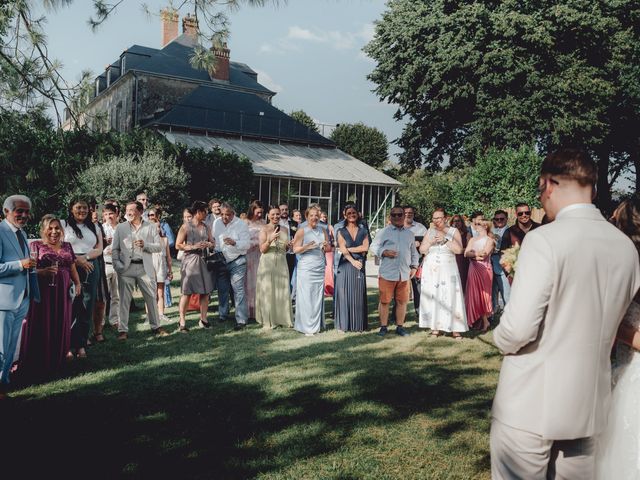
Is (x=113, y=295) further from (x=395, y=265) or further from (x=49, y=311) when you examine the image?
(x=395, y=265)

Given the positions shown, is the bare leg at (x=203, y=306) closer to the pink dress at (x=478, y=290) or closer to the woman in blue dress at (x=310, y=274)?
the woman in blue dress at (x=310, y=274)

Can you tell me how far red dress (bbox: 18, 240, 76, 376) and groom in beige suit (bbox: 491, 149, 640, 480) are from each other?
17.8ft

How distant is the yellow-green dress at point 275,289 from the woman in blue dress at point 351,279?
918 millimetres

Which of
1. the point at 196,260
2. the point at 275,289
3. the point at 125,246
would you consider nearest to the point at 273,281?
the point at 275,289

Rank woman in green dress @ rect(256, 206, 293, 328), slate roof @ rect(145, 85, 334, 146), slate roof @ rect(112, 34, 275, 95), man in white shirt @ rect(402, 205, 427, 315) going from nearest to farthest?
woman in green dress @ rect(256, 206, 293, 328)
man in white shirt @ rect(402, 205, 427, 315)
slate roof @ rect(145, 85, 334, 146)
slate roof @ rect(112, 34, 275, 95)

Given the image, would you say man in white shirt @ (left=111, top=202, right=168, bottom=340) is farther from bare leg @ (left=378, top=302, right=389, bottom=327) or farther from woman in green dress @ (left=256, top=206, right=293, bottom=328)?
bare leg @ (left=378, top=302, right=389, bottom=327)

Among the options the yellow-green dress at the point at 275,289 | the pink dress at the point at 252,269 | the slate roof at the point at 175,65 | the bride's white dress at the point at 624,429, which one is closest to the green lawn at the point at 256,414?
the bride's white dress at the point at 624,429

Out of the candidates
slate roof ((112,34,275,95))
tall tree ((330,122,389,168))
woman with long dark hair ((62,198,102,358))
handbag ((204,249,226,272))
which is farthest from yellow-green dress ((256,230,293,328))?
tall tree ((330,122,389,168))

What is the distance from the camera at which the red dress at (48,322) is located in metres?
5.93

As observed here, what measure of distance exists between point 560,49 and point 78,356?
89.7 feet

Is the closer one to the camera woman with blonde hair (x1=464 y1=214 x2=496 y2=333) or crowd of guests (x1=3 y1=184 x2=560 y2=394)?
crowd of guests (x1=3 y1=184 x2=560 y2=394)

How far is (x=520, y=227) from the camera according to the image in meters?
8.72

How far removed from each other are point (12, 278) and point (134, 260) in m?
2.51

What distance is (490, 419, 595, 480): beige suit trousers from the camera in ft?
7.23
